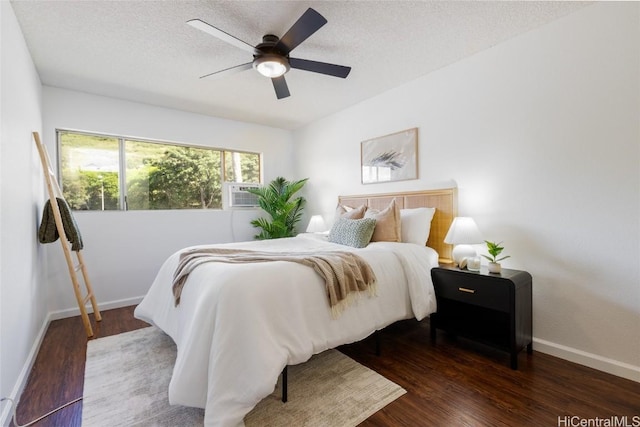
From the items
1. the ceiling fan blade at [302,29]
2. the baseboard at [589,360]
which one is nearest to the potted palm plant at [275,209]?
the ceiling fan blade at [302,29]

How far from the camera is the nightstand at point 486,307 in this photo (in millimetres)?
1978

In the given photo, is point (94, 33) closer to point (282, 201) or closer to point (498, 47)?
point (282, 201)

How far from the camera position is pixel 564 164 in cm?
212

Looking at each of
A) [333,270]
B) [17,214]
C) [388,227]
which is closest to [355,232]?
[388,227]

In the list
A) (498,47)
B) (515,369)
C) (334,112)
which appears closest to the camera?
(515,369)

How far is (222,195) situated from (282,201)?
0.93 m

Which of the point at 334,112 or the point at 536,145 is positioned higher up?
the point at 334,112

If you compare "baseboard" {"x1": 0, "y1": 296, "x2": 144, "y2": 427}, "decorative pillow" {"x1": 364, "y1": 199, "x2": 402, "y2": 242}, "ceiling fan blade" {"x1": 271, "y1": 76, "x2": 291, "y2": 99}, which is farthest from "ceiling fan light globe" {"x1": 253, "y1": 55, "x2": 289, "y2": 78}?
"baseboard" {"x1": 0, "y1": 296, "x2": 144, "y2": 427}

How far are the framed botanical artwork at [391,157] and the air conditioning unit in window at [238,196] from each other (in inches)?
73.1

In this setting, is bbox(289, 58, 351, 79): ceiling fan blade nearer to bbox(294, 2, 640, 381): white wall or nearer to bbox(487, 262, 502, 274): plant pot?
bbox(294, 2, 640, 381): white wall

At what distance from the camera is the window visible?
10.9 feet

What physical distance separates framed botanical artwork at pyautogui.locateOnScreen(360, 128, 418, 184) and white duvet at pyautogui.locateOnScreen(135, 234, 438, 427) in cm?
145

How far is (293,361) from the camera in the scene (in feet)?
5.32

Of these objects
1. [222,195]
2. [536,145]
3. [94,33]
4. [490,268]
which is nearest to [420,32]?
[536,145]
